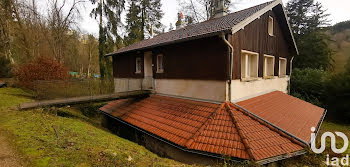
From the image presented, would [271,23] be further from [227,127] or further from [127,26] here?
[127,26]

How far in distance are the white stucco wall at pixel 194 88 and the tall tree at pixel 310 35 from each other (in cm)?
2420

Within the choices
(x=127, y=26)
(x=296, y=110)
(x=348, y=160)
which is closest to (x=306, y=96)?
(x=296, y=110)

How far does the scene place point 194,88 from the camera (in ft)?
25.7

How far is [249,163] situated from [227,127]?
1.47 m

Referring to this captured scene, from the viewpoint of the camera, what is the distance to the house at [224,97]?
17.2 feet

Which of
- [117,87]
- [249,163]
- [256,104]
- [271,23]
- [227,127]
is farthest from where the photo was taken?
[117,87]

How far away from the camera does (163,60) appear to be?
9.52 m

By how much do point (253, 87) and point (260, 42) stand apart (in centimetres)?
262

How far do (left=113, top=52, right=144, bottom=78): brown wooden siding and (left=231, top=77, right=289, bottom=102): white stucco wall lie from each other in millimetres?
6644

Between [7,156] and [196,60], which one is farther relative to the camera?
[196,60]

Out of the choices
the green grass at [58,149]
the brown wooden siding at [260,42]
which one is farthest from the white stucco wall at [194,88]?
the green grass at [58,149]

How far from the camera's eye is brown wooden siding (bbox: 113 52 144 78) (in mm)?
11991

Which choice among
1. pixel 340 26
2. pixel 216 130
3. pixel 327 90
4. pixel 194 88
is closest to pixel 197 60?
pixel 194 88

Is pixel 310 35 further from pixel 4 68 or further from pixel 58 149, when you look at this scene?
pixel 4 68
